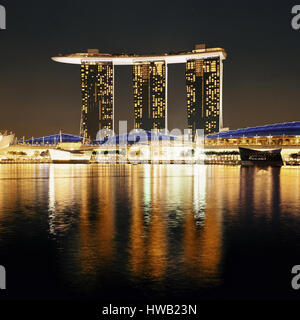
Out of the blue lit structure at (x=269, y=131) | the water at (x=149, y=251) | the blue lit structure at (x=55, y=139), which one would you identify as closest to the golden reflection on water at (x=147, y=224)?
the water at (x=149, y=251)

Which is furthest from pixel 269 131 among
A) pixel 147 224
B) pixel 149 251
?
pixel 149 251

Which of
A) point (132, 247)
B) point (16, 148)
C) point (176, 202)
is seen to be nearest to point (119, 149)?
point (16, 148)

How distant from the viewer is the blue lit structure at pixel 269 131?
4509 inches

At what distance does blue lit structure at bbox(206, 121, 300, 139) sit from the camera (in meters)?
115

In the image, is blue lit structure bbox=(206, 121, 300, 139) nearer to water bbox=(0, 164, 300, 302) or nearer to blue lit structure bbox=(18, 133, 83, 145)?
blue lit structure bbox=(18, 133, 83, 145)

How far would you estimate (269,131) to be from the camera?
397 ft

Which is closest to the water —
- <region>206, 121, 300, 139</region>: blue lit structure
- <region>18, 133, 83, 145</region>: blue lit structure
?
<region>206, 121, 300, 139</region>: blue lit structure

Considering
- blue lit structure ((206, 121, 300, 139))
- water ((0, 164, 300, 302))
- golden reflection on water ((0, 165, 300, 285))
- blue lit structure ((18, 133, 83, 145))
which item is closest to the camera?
water ((0, 164, 300, 302))

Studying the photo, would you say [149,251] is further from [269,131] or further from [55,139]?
[55,139]

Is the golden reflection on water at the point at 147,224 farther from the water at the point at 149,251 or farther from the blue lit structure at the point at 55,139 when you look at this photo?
the blue lit structure at the point at 55,139

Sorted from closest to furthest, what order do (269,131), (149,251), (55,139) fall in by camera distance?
(149,251)
(269,131)
(55,139)

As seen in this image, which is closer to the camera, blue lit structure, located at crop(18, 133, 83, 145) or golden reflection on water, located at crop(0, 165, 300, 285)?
golden reflection on water, located at crop(0, 165, 300, 285)

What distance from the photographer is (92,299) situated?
7219mm
